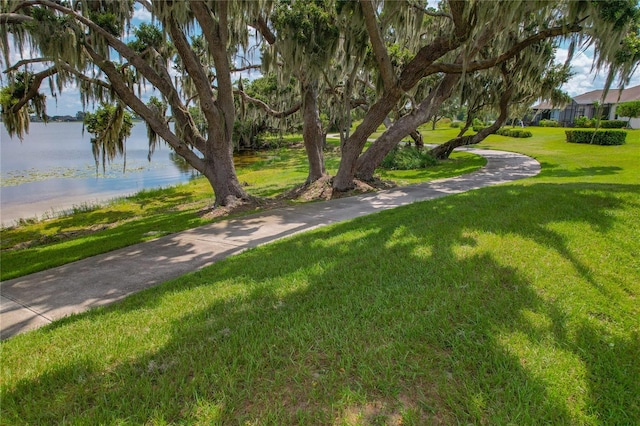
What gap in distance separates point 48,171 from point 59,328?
1025 inches

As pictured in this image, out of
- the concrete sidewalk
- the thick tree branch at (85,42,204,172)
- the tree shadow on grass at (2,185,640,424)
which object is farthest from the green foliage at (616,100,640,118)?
the thick tree branch at (85,42,204,172)

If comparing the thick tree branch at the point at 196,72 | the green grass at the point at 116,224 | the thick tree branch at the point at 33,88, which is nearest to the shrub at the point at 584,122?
the green grass at the point at 116,224

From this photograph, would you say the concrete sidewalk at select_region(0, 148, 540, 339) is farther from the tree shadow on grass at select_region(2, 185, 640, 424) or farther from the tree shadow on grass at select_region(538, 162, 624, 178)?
the tree shadow on grass at select_region(538, 162, 624, 178)

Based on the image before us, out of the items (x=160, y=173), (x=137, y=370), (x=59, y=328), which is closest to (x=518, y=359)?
(x=137, y=370)

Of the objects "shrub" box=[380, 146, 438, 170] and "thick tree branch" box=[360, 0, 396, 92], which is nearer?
"thick tree branch" box=[360, 0, 396, 92]

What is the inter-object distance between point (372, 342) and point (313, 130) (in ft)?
30.8

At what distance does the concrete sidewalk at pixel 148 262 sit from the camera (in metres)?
4.14

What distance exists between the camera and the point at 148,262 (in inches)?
219

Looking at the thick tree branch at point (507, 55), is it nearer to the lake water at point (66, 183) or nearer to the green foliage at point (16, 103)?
the green foliage at point (16, 103)

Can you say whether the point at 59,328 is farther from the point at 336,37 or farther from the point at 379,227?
the point at 336,37

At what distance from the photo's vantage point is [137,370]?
2512 mm

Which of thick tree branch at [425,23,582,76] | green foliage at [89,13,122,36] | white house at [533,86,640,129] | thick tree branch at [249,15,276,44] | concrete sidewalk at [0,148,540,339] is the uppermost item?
white house at [533,86,640,129]

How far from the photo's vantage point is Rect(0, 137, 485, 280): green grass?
21.8 ft

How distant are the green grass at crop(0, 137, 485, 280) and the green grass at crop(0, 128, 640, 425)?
3528 mm
